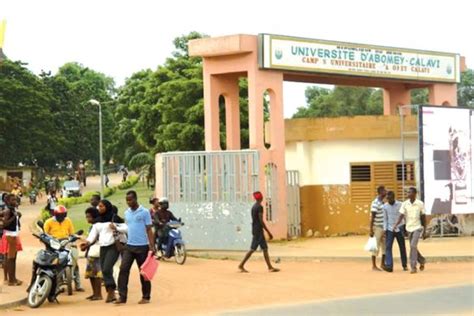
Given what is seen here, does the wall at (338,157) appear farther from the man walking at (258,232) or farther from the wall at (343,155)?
the man walking at (258,232)

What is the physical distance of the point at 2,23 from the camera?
14.7 meters

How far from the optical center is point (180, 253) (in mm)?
20578

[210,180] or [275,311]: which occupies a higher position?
[210,180]

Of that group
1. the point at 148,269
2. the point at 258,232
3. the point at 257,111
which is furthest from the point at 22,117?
the point at 148,269

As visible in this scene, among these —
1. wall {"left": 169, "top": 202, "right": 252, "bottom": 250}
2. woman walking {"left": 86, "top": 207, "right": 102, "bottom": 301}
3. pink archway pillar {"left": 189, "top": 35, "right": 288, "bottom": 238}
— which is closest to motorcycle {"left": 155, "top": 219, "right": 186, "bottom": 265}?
wall {"left": 169, "top": 202, "right": 252, "bottom": 250}

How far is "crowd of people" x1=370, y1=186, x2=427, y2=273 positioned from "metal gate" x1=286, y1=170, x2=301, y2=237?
8542mm

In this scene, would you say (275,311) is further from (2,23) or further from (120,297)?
(2,23)

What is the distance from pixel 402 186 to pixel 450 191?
1967 mm

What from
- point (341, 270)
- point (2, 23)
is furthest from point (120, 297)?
point (341, 270)

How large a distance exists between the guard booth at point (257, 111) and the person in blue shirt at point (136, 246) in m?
9.17

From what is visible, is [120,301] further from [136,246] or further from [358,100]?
[358,100]

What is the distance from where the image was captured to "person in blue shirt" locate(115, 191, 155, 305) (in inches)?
539

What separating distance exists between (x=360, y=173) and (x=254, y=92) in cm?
456

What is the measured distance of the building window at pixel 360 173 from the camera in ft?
90.0
